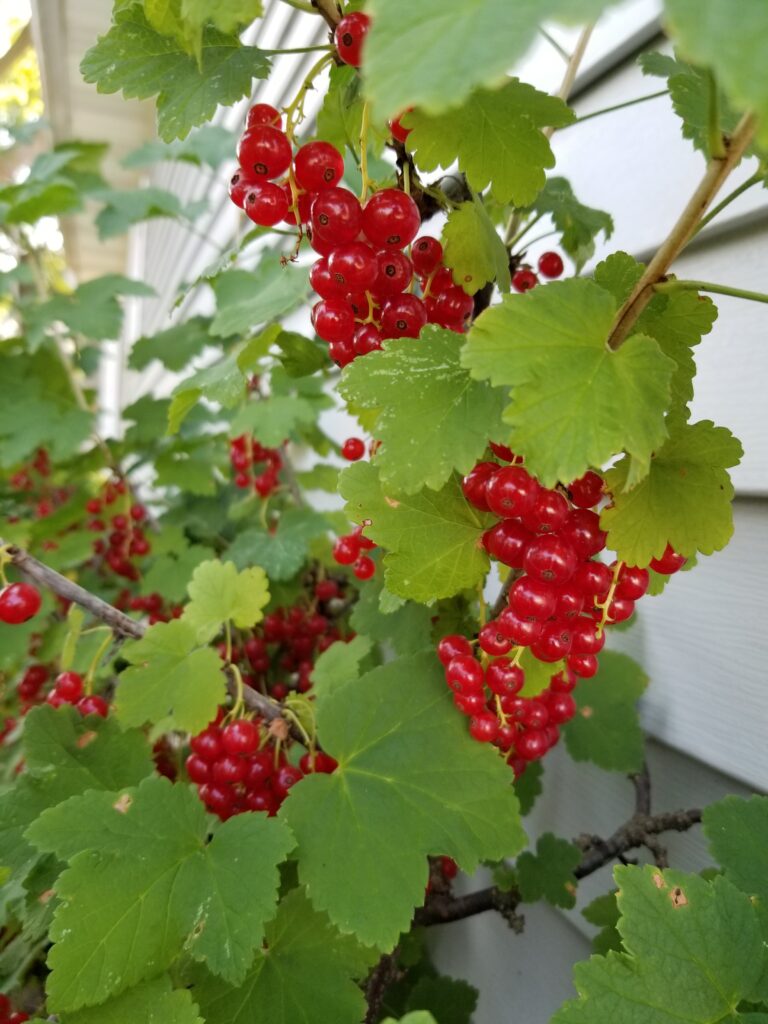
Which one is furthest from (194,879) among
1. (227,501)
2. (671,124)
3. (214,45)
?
(227,501)

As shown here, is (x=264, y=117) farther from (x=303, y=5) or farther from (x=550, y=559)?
(x=550, y=559)

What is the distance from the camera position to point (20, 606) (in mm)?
809

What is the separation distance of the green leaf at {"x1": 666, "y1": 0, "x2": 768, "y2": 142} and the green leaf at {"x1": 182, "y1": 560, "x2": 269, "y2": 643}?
0.77 m

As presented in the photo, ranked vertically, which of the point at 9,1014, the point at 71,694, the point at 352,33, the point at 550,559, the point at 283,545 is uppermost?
the point at 352,33

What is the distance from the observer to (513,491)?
51 centimetres

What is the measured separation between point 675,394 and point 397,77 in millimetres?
406

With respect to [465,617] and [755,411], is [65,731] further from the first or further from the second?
[755,411]

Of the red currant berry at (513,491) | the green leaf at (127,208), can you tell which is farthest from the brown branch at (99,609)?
the green leaf at (127,208)

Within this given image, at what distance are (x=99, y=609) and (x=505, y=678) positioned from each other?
52 cm

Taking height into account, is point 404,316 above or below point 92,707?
above

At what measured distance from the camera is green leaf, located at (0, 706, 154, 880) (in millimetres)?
760

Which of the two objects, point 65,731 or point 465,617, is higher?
point 465,617

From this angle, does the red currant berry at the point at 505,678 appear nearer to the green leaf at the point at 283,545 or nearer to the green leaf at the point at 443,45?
the green leaf at the point at 443,45

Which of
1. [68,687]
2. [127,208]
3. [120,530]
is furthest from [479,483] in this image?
[127,208]
